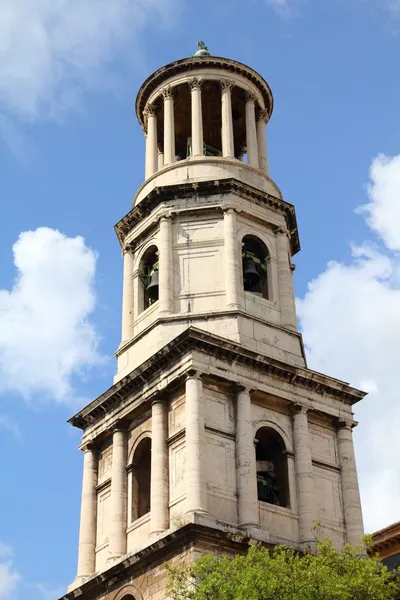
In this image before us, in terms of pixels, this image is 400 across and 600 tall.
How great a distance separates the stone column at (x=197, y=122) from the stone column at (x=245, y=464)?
429 inches

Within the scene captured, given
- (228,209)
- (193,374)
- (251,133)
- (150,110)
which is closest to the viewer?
(193,374)

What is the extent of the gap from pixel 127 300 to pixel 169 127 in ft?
24.0

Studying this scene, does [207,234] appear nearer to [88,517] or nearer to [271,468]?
[271,468]

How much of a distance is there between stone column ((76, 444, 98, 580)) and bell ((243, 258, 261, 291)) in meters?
7.89

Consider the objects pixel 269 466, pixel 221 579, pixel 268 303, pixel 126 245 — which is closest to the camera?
pixel 221 579

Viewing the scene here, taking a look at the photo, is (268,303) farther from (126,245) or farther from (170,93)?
(170,93)

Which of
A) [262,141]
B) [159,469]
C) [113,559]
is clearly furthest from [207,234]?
[113,559]

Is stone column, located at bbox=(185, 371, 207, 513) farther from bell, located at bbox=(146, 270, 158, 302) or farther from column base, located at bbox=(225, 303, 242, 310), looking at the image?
bell, located at bbox=(146, 270, 158, 302)

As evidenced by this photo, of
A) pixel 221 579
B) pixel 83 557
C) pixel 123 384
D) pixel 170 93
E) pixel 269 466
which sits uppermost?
pixel 170 93

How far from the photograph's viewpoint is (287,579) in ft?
85.5

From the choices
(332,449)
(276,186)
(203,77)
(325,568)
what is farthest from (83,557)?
(203,77)

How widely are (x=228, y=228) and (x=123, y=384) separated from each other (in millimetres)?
6688

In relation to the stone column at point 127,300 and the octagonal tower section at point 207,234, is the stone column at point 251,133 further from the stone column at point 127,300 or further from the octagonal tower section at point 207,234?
the stone column at point 127,300

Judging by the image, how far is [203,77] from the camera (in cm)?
4338
